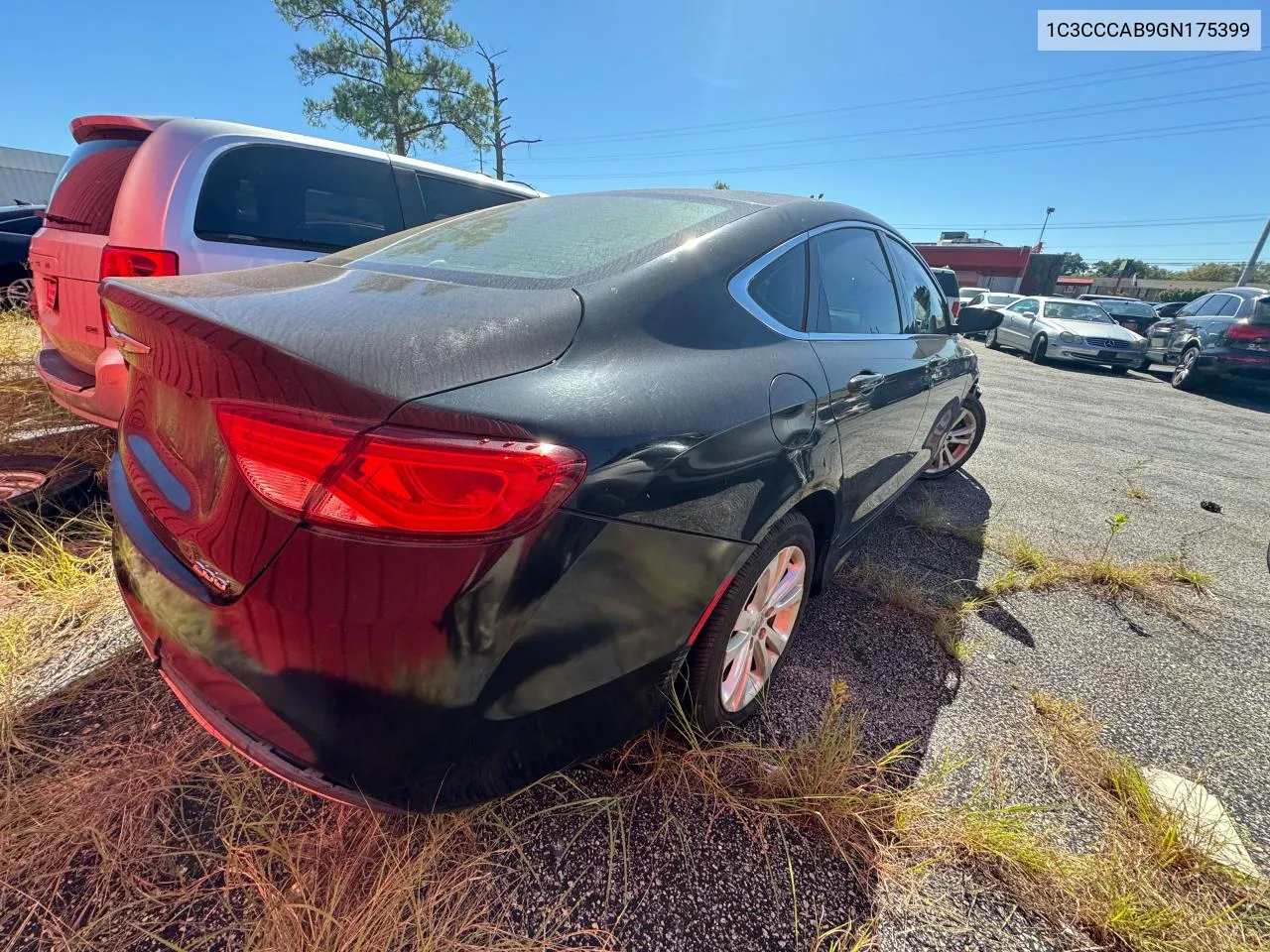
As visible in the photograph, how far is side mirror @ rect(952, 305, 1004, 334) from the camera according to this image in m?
3.43

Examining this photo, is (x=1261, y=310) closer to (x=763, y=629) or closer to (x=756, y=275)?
(x=756, y=275)

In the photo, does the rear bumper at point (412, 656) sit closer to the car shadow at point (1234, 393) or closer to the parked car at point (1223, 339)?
the parked car at point (1223, 339)

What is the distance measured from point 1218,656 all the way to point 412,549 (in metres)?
3.31

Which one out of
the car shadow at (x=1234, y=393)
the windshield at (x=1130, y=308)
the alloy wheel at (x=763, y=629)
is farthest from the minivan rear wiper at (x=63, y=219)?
the windshield at (x=1130, y=308)

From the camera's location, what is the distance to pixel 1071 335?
474 inches

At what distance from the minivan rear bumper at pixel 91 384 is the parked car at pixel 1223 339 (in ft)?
46.6

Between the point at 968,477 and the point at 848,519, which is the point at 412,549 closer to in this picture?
the point at 848,519

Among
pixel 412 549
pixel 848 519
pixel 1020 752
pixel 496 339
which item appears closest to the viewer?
pixel 412 549

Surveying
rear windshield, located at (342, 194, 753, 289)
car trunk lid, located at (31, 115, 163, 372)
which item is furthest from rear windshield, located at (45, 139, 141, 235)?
rear windshield, located at (342, 194, 753, 289)

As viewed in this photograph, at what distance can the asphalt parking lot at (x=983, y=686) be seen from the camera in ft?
4.26

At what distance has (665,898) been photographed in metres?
1.29

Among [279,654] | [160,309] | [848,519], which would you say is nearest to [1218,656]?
[848,519]

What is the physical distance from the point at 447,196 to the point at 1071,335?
13255mm

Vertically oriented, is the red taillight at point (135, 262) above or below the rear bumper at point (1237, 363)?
above
